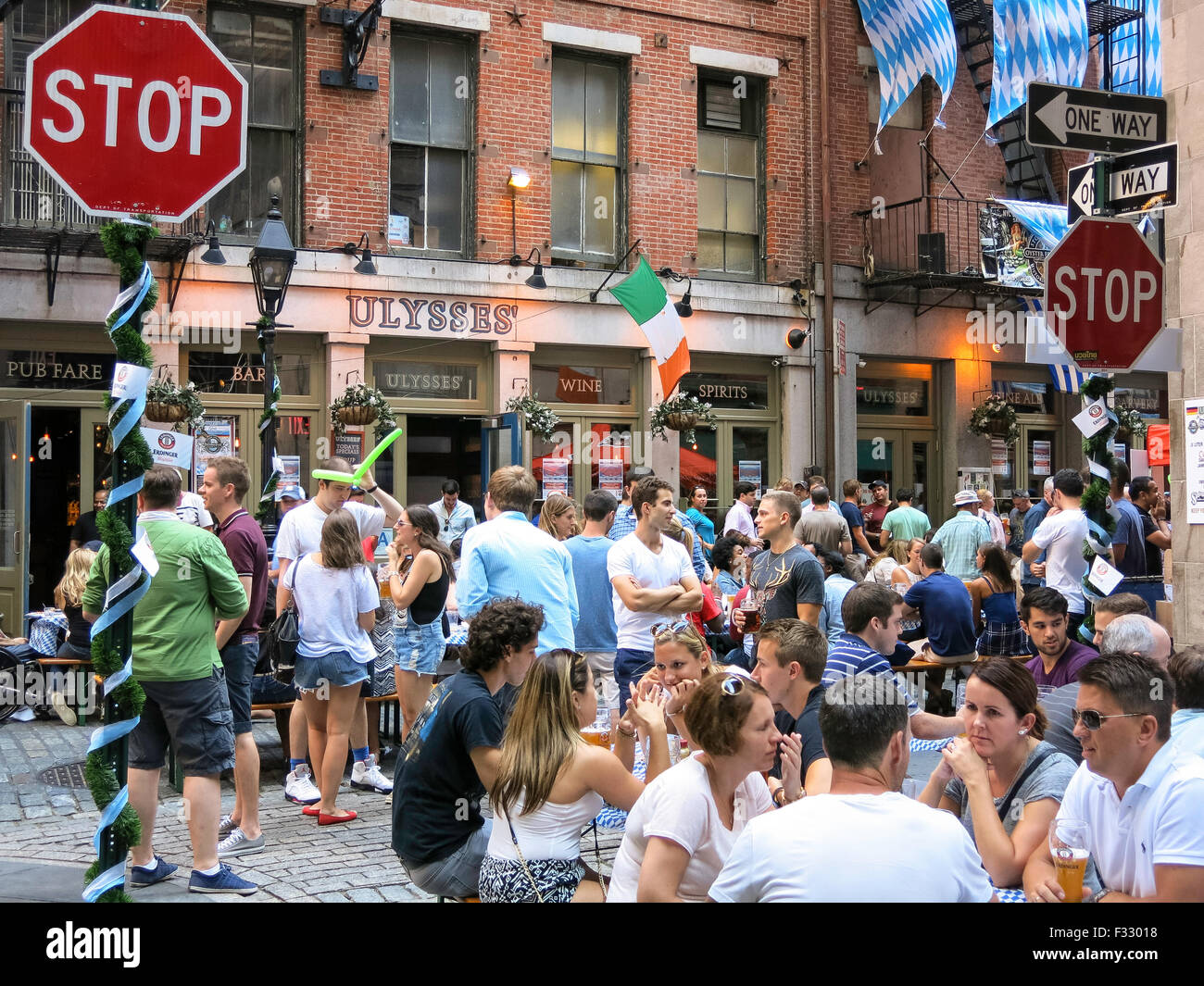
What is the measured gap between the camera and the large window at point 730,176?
17.7 meters

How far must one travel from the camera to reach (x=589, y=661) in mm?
8375

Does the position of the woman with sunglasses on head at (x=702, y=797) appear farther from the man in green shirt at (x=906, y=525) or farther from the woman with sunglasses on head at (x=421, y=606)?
the man in green shirt at (x=906, y=525)

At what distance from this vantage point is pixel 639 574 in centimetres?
770

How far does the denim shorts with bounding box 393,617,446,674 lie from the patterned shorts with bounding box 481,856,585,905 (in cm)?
394

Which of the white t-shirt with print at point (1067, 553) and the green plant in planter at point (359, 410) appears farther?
the green plant in planter at point (359, 410)

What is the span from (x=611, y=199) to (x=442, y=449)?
4327 mm

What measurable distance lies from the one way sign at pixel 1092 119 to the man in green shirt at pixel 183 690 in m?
5.23

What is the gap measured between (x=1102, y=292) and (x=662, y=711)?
4437 millimetres

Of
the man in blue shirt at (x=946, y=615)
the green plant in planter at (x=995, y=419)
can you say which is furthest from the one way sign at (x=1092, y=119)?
the green plant in planter at (x=995, y=419)

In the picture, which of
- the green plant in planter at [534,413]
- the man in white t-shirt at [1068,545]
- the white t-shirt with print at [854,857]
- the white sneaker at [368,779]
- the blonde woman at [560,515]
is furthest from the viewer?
the green plant in planter at [534,413]

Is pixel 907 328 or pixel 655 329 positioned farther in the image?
pixel 907 328

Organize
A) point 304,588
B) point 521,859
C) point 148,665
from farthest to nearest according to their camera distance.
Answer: point 304,588
point 148,665
point 521,859

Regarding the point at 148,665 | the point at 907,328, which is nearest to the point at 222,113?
the point at 148,665
